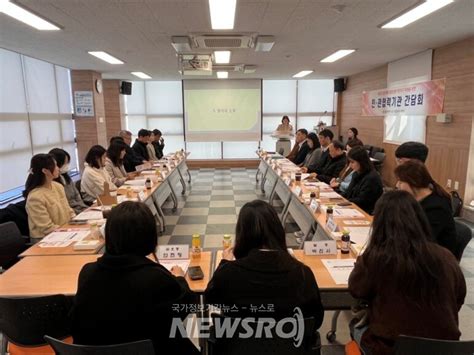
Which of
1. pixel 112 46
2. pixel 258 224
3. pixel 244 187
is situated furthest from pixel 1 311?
pixel 244 187

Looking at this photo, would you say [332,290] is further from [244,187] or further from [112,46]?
[244,187]

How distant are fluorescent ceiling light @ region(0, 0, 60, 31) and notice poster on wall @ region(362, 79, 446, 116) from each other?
5.45 meters

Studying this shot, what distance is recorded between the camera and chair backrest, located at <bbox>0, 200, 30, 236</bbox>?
112 inches

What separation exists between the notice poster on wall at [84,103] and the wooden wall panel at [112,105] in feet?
5.07

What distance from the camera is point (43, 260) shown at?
216 cm

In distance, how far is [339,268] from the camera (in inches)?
78.6

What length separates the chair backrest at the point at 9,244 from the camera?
244 centimetres

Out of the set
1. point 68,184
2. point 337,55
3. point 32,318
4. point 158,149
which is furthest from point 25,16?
point 337,55

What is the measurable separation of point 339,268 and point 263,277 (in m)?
0.88

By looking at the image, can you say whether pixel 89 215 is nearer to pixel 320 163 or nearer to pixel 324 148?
pixel 320 163

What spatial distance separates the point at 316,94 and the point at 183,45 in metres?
6.50

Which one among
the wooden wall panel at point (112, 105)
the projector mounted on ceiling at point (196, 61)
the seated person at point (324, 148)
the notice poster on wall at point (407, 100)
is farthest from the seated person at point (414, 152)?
the wooden wall panel at point (112, 105)

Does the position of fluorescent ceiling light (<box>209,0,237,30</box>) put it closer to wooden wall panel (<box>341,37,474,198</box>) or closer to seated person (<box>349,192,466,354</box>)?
Answer: seated person (<box>349,192,466,354</box>)

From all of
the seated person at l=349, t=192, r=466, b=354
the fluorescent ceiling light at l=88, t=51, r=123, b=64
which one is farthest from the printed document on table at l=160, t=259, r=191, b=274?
the fluorescent ceiling light at l=88, t=51, r=123, b=64
